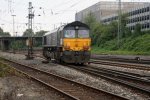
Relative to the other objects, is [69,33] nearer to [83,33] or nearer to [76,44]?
[76,44]

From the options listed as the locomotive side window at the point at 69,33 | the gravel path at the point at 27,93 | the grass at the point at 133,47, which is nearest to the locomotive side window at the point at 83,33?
the locomotive side window at the point at 69,33

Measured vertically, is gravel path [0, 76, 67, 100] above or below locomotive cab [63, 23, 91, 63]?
below

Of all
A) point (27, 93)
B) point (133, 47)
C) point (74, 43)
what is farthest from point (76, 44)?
point (133, 47)

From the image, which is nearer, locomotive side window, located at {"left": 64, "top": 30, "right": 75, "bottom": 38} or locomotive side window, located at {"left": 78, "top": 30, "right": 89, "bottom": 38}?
locomotive side window, located at {"left": 64, "top": 30, "right": 75, "bottom": 38}

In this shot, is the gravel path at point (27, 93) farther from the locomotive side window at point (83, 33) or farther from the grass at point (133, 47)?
the grass at point (133, 47)

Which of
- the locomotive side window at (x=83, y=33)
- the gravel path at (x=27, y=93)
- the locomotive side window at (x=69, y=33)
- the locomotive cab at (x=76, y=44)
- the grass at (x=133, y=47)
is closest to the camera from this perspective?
the gravel path at (x=27, y=93)

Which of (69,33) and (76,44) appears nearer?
(76,44)

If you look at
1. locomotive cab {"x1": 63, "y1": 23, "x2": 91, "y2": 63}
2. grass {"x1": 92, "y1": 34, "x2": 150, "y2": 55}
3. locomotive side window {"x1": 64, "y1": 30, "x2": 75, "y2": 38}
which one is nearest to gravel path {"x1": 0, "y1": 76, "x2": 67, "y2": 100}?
locomotive cab {"x1": 63, "y1": 23, "x2": 91, "y2": 63}

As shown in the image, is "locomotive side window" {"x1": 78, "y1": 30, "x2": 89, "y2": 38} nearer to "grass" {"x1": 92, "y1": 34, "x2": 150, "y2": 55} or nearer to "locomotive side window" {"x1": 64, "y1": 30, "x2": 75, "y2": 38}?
"locomotive side window" {"x1": 64, "y1": 30, "x2": 75, "y2": 38}

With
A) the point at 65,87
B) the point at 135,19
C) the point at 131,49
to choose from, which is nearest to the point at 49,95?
the point at 65,87

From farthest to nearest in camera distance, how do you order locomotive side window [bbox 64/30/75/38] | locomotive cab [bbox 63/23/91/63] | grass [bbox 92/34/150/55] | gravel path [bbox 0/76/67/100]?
grass [bbox 92/34/150/55] < locomotive side window [bbox 64/30/75/38] < locomotive cab [bbox 63/23/91/63] < gravel path [bbox 0/76/67/100]

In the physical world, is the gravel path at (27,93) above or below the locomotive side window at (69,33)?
below

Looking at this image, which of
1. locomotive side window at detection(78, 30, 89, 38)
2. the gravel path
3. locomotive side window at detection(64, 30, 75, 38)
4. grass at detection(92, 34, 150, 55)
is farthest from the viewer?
grass at detection(92, 34, 150, 55)

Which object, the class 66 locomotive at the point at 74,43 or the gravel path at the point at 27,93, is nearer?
the gravel path at the point at 27,93
